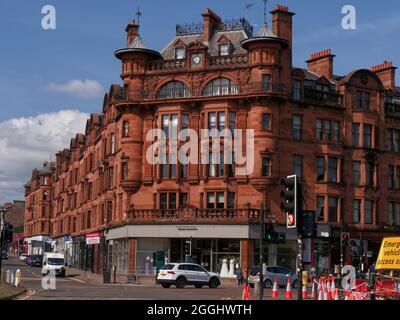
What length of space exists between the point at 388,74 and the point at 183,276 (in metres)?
34.5

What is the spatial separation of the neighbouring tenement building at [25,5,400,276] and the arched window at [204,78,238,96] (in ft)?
0.27

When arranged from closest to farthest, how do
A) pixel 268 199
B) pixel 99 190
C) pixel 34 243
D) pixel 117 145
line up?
pixel 268 199, pixel 117 145, pixel 99 190, pixel 34 243

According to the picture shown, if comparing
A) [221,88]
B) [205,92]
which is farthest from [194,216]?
[221,88]

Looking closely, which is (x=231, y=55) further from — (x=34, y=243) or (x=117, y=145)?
(x=34, y=243)

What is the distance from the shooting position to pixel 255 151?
50.4 m

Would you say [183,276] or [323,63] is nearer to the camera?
[183,276]

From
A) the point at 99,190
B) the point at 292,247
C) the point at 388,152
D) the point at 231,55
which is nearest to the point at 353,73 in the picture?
the point at 388,152

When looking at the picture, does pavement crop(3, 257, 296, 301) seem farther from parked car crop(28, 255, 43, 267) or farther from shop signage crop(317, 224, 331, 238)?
parked car crop(28, 255, 43, 267)

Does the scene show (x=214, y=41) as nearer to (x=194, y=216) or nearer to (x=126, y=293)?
(x=194, y=216)

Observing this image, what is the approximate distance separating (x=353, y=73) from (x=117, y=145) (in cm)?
2187

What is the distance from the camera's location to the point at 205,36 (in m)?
56.6

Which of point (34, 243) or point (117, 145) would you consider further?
point (34, 243)

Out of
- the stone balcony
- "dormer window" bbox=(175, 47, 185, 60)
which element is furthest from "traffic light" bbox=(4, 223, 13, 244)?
"dormer window" bbox=(175, 47, 185, 60)

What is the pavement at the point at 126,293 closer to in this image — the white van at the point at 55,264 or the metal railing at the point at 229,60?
the white van at the point at 55,264
